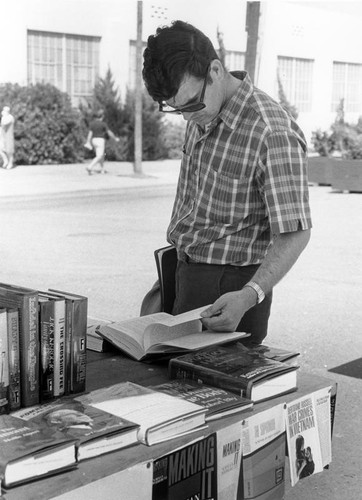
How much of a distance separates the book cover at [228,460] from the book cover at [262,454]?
32 mm

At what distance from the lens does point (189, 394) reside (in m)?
2.18

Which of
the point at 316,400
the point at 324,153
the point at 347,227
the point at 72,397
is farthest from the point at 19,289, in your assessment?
the point at 324,153

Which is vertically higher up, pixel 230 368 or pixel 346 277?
pixel 230 368

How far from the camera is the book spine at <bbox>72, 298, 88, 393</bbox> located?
89.4 inches

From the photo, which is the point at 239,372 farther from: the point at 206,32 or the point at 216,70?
the point at 206,32

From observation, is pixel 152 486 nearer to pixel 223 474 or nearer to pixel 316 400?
pixel 223 474

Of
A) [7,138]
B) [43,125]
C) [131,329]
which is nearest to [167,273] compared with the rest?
[131,329]

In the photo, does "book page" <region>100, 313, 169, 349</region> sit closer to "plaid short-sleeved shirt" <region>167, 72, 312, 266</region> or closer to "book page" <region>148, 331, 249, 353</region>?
"book page" <region>148, 331, 249, 353</region>

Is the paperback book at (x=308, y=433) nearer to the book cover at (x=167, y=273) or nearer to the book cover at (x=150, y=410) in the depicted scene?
the book cover at (x=150, y=410)

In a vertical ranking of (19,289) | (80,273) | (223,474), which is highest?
(19,289)

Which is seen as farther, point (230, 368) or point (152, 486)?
point (230, 368)

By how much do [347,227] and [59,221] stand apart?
3.99m

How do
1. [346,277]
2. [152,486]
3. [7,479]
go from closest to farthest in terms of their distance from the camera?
[7,479] → [152,486] → [346,277]

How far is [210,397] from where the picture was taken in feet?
7.13
